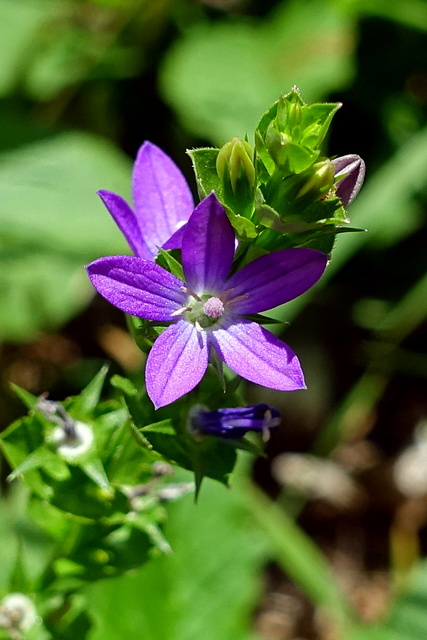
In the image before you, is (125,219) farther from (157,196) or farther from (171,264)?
(157,196)

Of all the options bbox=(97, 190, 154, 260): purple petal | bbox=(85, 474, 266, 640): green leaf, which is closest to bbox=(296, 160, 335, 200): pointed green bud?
bbox=(97, 190, 154, 260): purple petal

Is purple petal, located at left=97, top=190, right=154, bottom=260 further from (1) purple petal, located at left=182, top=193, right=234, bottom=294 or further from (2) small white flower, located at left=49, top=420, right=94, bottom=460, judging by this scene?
(2) small white flower, located at left=49, top=420, right=94, bottom=460

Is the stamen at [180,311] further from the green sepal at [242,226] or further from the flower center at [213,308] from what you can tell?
the green sepal at [242,226]

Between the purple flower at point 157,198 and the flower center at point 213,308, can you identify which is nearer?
the flower center at point 213,308

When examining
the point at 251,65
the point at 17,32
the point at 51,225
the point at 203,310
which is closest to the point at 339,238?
the point at 251,65

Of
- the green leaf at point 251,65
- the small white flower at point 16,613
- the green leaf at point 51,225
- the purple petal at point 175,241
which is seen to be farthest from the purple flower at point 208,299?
the green leaf at point 251,65

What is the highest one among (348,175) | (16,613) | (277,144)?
(277,144)

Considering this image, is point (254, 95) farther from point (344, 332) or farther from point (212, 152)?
point (212, 152)
